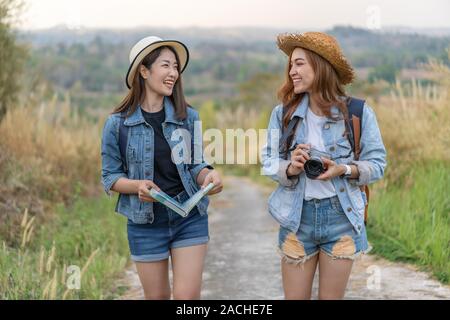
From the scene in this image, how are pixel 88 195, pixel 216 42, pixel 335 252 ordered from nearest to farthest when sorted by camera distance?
1. pixel 335 252
2. pixel 88 195
3. pixel 216 42

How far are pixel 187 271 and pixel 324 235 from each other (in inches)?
27.4

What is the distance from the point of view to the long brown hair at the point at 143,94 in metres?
3.88

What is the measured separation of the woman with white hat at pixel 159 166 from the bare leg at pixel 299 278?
44 centimetres

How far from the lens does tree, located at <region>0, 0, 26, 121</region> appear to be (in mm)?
9193

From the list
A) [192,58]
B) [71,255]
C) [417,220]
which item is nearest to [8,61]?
[71,255]

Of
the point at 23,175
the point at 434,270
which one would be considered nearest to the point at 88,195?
the point at 23,175

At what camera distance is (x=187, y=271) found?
3771 millimetres

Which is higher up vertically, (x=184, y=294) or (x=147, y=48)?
(x=147, y=48)

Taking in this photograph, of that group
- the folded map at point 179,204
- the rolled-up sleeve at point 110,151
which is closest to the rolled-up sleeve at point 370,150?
the folded map at point 179,204

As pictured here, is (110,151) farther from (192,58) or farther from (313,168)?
(192,58)

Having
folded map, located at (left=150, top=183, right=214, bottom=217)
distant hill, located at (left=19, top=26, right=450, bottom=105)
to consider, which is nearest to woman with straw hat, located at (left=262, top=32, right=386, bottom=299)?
folded map, located at (left=150, top=183, right=214, bottom=217)

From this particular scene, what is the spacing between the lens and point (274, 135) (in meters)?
3.68
